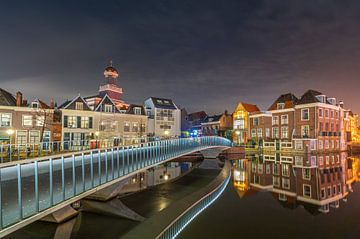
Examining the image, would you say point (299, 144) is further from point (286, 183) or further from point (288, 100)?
point (286, 183)

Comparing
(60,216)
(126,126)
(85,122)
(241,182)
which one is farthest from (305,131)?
(60,216)

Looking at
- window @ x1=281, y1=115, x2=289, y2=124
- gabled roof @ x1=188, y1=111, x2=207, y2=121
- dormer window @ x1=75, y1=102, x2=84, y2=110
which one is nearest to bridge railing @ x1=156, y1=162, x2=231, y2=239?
dormer window @ x1=75, y1=102, x2=84, y2=110

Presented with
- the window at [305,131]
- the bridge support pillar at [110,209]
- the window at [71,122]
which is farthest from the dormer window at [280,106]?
the bridge support pillar at [110,209]

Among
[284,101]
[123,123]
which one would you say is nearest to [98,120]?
[123,123]

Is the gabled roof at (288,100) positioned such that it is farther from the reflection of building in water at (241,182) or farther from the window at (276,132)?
the reflection of building in water at (241,182)

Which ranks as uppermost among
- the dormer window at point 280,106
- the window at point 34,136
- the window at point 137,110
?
the dormer window at point 280,106

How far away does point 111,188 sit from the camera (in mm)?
14531

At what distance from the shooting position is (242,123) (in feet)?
193

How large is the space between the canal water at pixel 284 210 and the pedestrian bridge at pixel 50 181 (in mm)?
5047

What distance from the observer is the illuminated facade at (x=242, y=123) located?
5769cm

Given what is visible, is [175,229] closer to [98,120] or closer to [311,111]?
[98,120]

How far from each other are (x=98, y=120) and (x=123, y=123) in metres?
4.84

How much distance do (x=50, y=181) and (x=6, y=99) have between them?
98.1 ft

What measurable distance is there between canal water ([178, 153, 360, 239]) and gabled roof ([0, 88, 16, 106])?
30483 mm
